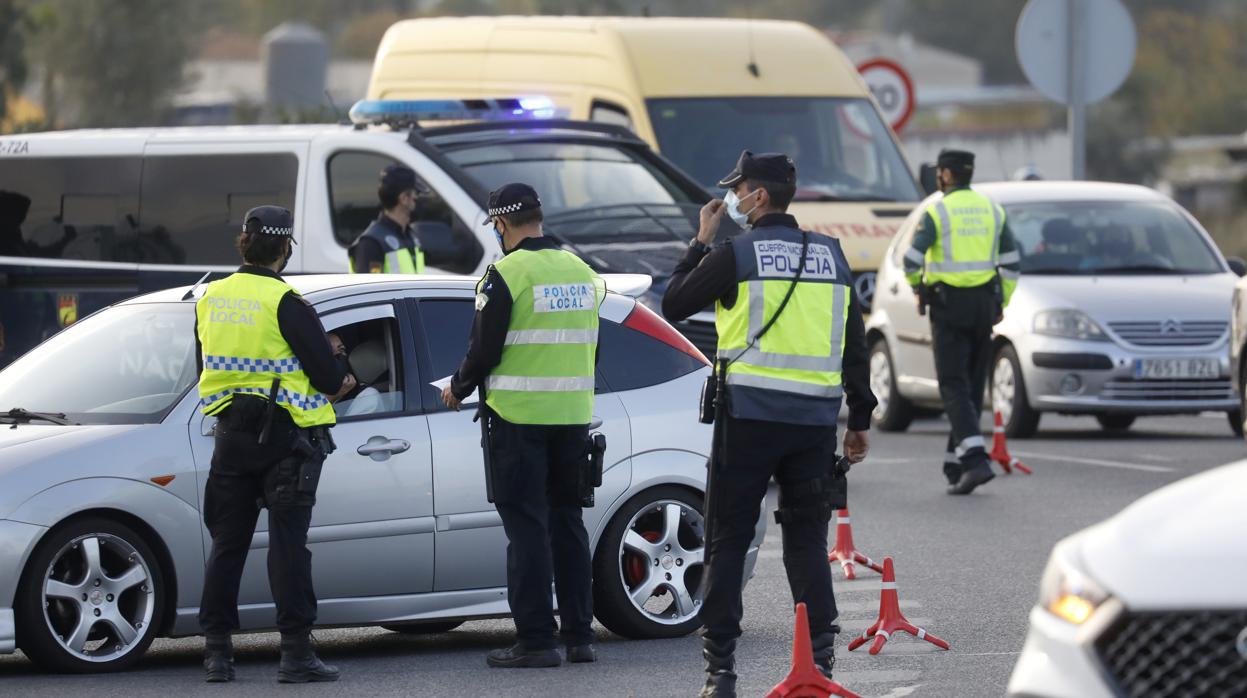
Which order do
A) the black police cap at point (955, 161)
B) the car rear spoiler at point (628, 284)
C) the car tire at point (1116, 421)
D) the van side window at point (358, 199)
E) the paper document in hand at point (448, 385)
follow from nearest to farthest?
the paper document in hand at point (448, 385)
the car rear spoiler at point (628, 284)
the van side window at point (358, 199)
the black police cap at point (955, 161)
the car tire at point (1116, 421)

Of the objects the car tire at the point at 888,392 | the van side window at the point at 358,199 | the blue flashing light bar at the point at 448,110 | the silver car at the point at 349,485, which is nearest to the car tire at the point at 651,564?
the silver car at the point at 349,485

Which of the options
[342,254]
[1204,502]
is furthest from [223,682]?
[342,254]

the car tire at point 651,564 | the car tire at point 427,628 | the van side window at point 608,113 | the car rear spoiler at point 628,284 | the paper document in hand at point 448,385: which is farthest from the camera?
the van side window at point 608,113

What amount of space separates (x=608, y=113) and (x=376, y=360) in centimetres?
892

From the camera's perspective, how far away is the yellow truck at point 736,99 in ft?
56.7

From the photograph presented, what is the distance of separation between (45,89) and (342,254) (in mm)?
55991

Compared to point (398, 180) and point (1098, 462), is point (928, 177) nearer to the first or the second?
point (1098, 462)

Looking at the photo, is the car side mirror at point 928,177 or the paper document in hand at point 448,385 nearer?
the paper document in hand at point 448,385

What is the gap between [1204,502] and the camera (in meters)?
5.52

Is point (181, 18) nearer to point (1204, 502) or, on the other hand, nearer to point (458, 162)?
point (458, 162)

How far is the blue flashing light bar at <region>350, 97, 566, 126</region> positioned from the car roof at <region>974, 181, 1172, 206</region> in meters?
4.01

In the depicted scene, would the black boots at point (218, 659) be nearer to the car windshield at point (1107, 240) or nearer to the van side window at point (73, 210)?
the van side window at point (73, 210)

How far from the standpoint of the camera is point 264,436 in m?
8.21

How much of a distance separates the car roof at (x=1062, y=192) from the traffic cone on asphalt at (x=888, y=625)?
28.7 ft
